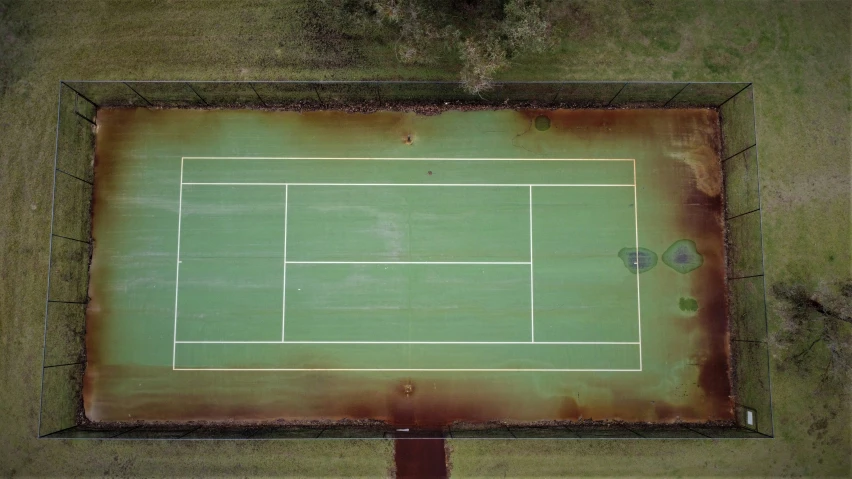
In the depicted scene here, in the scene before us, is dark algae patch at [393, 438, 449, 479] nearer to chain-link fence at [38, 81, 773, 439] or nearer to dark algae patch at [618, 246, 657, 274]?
chain-link fence at [38, 81, 773, 439]

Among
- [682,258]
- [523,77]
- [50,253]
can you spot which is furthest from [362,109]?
[682,258]

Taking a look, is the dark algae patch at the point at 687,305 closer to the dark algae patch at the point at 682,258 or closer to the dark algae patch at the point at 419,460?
the dark algae patch at the point at 682,258

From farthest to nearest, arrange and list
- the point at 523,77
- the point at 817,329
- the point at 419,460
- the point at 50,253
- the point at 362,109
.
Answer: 1. the point at 362,109
2. the point at 523,77
3. the point at 817,329
4. the point at 419,460
5. the point at 50,253

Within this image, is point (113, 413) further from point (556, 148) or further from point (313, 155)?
point (556, 148)

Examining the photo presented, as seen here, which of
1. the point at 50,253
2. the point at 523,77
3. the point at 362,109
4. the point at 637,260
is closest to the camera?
the point at 50,253

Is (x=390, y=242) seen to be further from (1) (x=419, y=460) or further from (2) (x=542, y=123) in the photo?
(1) (x=419, y=460)

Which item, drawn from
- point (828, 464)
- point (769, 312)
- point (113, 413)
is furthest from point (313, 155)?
point (828, 464)
